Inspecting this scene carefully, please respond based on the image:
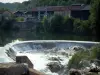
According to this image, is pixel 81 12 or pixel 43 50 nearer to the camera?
pixel 43 50

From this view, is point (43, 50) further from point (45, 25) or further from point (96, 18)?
point (45, 25)

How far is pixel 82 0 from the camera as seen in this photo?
5194 cm

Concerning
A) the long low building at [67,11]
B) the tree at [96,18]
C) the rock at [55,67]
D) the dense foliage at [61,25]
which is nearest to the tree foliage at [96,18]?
the tree at [96,18]

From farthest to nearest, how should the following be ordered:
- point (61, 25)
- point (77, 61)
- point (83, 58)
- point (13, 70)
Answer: point (61, 25) < point (83, 58) < point (77, 61) < point (13, 70)

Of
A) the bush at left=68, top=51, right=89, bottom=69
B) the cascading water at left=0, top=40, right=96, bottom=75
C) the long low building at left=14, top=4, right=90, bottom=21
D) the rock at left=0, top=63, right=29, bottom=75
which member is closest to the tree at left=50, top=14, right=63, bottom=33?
the long low building at left=14, top=4, right=90, bottom=21

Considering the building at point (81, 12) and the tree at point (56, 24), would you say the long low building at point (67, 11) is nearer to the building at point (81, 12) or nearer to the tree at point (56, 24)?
the building at point (81, 12)

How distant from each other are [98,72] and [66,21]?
26.3 m

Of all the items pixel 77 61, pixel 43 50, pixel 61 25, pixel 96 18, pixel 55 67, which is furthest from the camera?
pixel 61 25

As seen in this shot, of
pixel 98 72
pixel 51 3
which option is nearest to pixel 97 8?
pixel 98 72

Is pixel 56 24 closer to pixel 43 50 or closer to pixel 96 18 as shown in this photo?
pixel 96 18

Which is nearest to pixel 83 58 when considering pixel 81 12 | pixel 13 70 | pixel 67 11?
pixel 13 70

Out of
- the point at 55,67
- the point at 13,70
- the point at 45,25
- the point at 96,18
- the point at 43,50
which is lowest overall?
the point at 45,25

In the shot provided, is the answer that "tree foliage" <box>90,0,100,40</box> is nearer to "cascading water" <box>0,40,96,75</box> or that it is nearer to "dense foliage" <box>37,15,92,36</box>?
"dense foliage" <box>37,15,92,36</box>

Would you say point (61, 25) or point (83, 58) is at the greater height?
point (83, 58)
